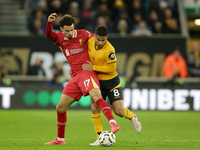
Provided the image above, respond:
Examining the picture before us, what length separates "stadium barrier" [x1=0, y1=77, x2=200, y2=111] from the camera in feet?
42.2

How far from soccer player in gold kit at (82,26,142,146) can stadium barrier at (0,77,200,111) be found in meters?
6.50

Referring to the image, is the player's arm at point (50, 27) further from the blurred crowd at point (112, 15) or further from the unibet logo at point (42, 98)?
the blurred crowd at point (112, 15)

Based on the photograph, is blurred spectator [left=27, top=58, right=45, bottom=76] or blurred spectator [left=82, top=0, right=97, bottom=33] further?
blurred spectator [left=82, top=0, right=97, bottom=33]

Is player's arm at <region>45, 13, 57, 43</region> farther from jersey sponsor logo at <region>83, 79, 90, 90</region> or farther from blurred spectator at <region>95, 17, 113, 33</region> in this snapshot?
blurred spectator at <region>95, 17, 113, 33</region>

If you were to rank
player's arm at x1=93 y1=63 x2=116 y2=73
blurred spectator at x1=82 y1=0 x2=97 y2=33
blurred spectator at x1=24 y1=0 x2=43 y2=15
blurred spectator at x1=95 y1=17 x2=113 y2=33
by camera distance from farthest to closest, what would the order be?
blurred spectator at x1=24 y1=0 x2=43 y2=15, blurred spectator at x1=82 y1=0 x2=97 y2=33, blurred spectator at x1=95 y1=17 x2=113 y2=33, player's arm at x1=93 y1=63 x2=116 y2=73

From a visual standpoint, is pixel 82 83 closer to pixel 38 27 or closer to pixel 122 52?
pixel 122 52

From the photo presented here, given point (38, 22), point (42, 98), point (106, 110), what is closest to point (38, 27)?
point (38, 22)

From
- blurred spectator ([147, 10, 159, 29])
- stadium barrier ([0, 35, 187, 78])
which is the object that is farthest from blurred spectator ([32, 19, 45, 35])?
blurred spectator ([147, 10, 159, 29])

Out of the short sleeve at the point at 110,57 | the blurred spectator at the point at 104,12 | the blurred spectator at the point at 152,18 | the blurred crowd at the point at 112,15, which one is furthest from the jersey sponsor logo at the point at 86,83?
the blurred spectator at the point at 152,18

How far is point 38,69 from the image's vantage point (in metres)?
14.3

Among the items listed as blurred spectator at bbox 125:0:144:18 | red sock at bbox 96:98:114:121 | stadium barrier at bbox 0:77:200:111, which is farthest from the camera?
blurred spectator at bbox 125:0:144:18

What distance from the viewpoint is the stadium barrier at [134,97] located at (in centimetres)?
1287

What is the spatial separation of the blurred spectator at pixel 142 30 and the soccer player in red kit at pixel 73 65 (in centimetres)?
954

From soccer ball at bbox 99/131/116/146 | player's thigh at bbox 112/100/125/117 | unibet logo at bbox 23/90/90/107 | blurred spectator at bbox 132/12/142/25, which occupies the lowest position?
unibet logo at bbox 23/90/90/107
